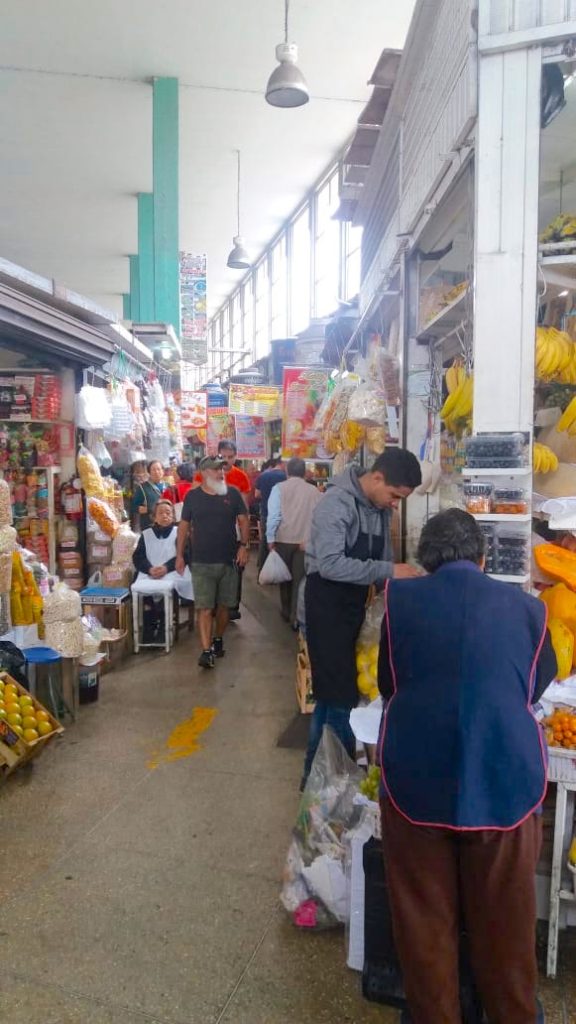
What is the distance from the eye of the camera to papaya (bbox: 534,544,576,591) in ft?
8.32

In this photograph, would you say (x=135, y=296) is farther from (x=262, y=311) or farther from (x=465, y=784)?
(x=465, y=784)

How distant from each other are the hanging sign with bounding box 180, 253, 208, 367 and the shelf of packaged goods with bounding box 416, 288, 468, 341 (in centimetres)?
775

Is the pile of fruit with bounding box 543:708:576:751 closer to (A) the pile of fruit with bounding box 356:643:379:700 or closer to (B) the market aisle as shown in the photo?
(A) the pile of fruit with bounding box 356:643:379:700

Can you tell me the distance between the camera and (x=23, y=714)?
3869 mm

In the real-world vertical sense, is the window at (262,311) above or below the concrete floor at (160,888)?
above

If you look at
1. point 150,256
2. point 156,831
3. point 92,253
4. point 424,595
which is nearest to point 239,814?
point 156,831

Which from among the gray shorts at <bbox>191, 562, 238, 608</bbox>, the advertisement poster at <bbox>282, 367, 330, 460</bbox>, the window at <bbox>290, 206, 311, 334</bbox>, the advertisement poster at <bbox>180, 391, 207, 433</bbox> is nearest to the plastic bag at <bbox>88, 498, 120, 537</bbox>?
the gray shorts at <bbox>191, 562, 238, 608</bbox>

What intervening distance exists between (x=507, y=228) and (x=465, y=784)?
1.90 meters

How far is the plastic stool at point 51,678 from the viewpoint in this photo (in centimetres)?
440

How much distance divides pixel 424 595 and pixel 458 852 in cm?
68

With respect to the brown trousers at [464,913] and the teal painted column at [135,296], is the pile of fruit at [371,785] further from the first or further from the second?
the teal painted column at [135,296]

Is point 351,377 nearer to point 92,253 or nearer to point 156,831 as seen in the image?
point 156,831

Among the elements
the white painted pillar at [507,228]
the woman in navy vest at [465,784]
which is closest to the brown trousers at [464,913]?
the woman in navy vest at [465,784]

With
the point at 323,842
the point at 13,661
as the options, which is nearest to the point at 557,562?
the point at 323,842
